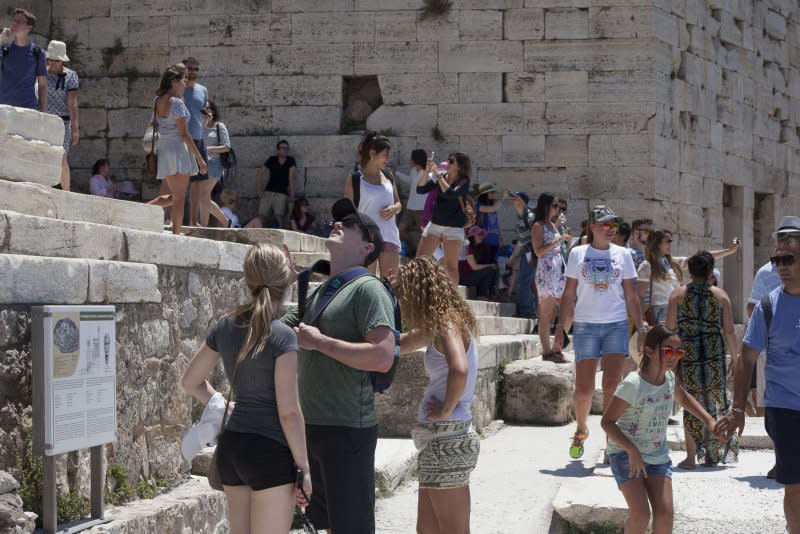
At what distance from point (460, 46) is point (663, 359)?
9.02 m

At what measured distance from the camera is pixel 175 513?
18.3 feet

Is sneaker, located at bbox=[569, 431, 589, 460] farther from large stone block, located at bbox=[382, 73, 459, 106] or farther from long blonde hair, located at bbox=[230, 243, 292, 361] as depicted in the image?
large stone block, located at bbox=[382, 73, 459, 106]

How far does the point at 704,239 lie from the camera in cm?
1579

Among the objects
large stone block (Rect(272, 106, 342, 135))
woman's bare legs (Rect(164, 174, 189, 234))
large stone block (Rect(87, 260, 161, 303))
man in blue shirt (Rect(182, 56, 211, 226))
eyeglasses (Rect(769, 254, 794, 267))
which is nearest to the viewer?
large stone block (Rect(87, 260, 161, 303))

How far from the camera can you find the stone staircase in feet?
16.6

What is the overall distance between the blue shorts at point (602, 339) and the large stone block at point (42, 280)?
3.84 meters

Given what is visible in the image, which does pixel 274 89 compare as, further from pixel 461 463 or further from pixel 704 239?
pixel 461 463

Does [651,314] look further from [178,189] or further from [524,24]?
[524,24]

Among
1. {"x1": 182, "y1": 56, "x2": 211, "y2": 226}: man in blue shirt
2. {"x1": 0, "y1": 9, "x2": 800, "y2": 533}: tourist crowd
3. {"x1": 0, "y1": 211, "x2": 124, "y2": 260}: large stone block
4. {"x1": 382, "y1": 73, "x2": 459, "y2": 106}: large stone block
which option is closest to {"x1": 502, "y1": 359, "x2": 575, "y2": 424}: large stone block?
{"x1": 0, "y1": 9, "x2": 800, "y2": 533}: tourist crowd

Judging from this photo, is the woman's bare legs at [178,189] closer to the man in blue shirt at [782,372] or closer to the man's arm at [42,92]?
the man's arm at [42,92]

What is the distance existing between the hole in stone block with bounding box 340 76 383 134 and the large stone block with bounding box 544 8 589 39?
2.16 m

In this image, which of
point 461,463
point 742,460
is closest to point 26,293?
point 461,463

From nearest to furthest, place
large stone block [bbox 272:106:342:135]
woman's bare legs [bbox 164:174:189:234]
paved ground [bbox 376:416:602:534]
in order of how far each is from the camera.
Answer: paved ground [bbox 376:416:602:534], woman's bare legs [bbox 164:174:189:234], large stone block [bbox 272:106:342:135]

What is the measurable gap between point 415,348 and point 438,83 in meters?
9.41
